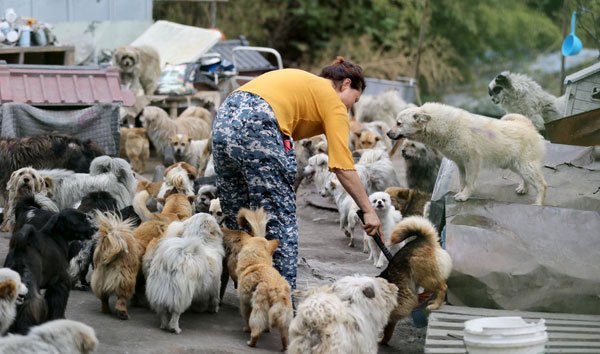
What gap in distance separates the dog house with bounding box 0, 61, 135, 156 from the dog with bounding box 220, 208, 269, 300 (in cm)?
398

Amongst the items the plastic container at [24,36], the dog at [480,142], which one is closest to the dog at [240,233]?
the dog at [480,142]

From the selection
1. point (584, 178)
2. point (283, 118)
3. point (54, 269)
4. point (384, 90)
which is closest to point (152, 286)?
point (54, 269)

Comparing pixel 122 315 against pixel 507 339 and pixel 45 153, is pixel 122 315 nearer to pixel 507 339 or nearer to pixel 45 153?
pixel 507 339

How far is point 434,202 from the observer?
6023mm

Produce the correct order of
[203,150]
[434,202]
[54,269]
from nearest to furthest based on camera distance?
[54,269] → [434,202] → [203,150]

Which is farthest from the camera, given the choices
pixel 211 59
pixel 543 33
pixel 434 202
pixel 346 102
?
pixel 543 33

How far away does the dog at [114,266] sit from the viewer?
498cm

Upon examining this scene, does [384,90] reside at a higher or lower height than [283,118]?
lower

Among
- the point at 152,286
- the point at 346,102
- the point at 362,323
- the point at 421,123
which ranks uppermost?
the point at 346,102

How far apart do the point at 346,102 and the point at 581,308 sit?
191 cm

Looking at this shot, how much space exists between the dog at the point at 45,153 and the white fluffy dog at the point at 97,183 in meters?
0.52

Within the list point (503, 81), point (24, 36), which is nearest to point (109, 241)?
point (503, 81)

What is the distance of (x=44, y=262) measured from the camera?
4488 millimetres

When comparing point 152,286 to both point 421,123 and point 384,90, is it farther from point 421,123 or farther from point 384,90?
point 384,90
